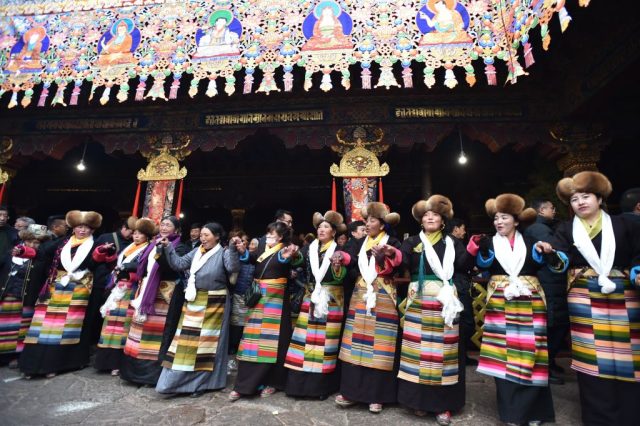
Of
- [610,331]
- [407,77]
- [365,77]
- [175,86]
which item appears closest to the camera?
[610,331]

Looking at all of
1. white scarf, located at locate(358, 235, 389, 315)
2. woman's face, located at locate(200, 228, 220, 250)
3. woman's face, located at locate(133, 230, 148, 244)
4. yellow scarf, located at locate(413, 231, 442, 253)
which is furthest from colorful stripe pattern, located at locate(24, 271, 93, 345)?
yellow scarf, located at locate(413, 231, 442, 253)

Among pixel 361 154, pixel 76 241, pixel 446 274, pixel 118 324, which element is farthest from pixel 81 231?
pixel 446 274

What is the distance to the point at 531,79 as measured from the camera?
5457mm

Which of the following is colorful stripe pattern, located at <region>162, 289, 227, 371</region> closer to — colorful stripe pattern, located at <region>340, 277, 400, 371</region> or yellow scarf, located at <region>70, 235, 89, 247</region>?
colorful stripe pattern, located at <region>340, 277, 400, 371</region>

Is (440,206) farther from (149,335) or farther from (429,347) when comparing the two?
(149,335)

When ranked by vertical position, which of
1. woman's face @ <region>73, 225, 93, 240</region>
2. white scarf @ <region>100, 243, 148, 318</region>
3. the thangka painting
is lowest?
white scarf @ <region>100, 243, 148, 318</region>

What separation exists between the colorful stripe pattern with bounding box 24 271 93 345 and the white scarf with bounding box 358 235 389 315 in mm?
3520

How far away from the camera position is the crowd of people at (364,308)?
8.96ft

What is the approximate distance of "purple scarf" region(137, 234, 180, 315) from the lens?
372 cm

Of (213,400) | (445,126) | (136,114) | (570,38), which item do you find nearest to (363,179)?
(445,126)

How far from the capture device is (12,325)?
14.8 feet

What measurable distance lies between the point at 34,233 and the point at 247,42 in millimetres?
4032

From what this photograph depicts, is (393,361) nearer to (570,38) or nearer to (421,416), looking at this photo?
(421,416)

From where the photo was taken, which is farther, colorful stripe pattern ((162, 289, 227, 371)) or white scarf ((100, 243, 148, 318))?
white scarf ((100, 243, 148, 318))
